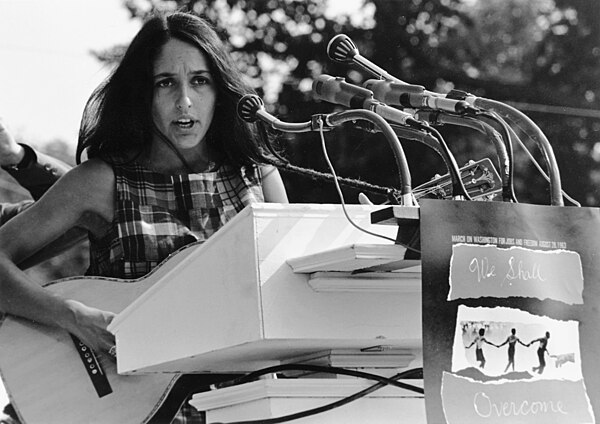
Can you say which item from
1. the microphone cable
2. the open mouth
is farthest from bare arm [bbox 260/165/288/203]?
the microphone cable

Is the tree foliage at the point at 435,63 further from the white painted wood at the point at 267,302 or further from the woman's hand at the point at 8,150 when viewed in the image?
the white painted wood at the point at 267,302

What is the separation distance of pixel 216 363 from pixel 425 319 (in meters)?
0.41

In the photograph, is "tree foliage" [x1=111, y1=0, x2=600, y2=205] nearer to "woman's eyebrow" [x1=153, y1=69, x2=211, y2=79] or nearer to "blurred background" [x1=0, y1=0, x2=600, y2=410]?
Answer: "blurred background" [x1=0, y1=0, x2=600, y2=410]

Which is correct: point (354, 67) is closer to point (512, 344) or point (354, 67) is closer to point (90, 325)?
point (90, 325)

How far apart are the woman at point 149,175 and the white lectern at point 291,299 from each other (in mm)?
753

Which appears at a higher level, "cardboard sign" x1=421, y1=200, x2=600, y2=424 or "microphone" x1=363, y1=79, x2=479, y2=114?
"microphone" x1=363, y1=79, x2=479, y2=114

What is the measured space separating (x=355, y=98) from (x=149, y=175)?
0.95 m

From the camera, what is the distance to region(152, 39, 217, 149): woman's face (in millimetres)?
2205

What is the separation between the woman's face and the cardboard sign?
1142 mm

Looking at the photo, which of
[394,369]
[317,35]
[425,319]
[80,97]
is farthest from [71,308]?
[317,35]

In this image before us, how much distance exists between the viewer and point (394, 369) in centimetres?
141

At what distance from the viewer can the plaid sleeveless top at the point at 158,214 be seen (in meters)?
2.14

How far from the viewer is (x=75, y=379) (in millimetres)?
2129

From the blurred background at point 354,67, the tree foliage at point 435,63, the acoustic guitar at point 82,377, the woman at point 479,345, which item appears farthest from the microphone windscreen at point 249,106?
the tree foliage at point 435,63
